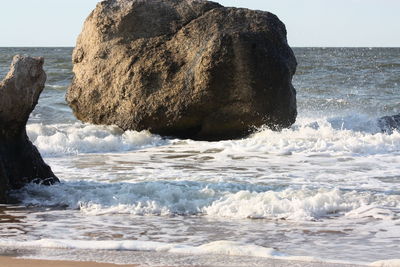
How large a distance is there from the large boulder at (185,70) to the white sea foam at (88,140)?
259 mm

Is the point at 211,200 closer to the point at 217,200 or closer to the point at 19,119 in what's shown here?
the point at 217,200

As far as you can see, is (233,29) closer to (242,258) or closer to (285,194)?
(285,194)

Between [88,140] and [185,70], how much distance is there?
1.67 metres

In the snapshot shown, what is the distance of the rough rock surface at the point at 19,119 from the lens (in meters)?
6.89

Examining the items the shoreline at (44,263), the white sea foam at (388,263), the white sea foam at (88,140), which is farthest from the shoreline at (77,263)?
the white sea foam at (88,140)

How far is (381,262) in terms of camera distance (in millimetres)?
4707

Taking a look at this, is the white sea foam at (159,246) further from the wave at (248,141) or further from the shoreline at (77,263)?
the wave at (248,141)

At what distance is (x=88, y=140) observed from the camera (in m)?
10.7

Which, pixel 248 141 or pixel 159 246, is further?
pixel 248 141

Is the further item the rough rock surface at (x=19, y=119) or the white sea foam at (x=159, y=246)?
the rough rock surface at (x=19, y=119)

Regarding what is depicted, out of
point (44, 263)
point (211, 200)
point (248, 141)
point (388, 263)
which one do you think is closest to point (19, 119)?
point (211, 200)

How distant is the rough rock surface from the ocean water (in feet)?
0.57

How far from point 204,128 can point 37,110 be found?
6.54m

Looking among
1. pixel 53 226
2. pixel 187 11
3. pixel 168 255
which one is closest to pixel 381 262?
pixel 168 255
